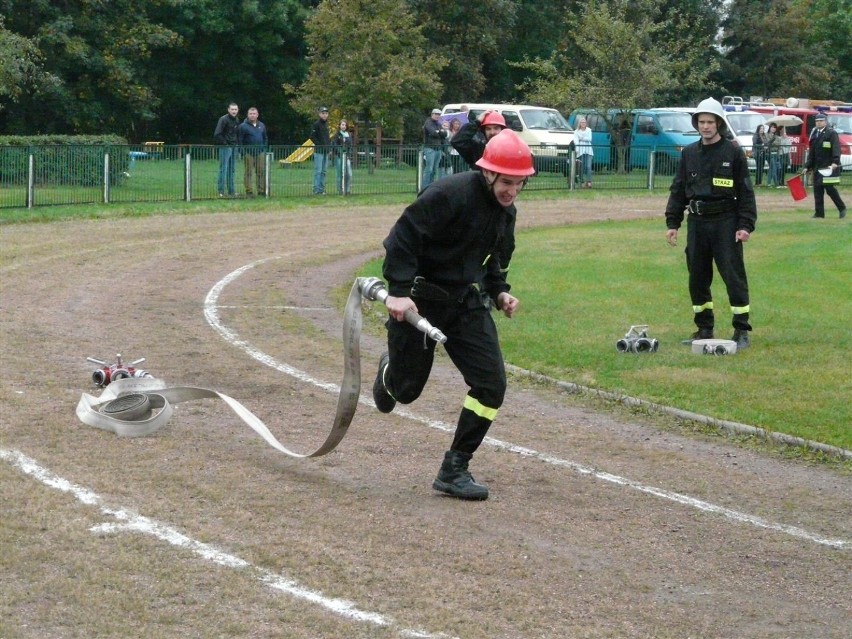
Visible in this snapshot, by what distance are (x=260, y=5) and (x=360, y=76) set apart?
18849 millimetres

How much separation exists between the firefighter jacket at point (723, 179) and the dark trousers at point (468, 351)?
4900 millimetres

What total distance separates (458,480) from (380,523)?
0.69 meters

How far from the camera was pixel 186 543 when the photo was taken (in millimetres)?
6176

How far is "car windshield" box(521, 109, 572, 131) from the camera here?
38.3m

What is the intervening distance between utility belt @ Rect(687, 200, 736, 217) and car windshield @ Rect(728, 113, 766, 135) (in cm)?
3028

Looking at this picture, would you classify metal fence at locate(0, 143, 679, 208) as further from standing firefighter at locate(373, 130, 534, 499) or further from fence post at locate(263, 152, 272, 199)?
standing firefighter at locate(373, 130, 534, 499)

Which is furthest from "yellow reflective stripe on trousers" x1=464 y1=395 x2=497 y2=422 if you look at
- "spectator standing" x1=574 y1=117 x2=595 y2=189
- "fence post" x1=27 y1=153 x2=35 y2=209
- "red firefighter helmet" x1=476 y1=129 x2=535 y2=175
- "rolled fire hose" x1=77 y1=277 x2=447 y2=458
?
"spectator standing" x1=574 y1=117 x2=595 y2=189

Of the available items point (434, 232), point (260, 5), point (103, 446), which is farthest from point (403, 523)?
point (260, 5)

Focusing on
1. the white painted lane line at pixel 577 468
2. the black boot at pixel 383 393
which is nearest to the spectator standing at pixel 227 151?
the white painted lane line at pixel 577 468

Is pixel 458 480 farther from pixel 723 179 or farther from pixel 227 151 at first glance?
pixel 227 151

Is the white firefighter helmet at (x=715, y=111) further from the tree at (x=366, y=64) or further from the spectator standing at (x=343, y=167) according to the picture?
the tree at (x=366, y=64)

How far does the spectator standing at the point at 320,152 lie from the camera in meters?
30.0

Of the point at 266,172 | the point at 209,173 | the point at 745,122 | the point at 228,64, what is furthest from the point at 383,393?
the point at 228,64

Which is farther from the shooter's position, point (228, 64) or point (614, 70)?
point (228, 64)
